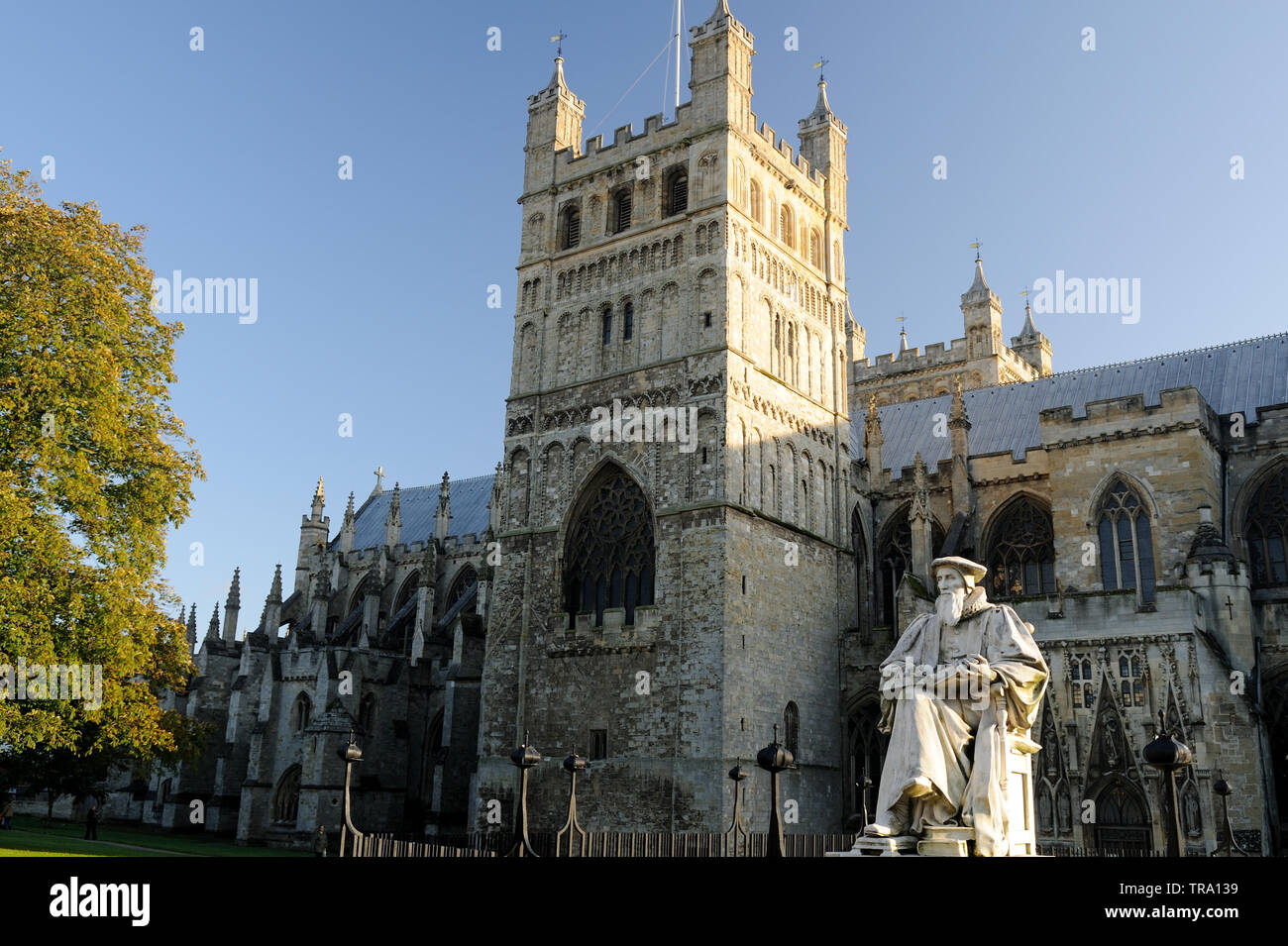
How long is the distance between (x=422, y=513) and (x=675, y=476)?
27.8 meters

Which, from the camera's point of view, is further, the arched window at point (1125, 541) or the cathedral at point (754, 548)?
the arched window at point (1125, 541)

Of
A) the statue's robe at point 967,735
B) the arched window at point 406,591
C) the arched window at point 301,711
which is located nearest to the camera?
the statue's robe at point 967,735

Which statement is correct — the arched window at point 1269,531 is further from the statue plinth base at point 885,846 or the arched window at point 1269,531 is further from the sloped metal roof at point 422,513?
the sloped metal roof at point 422,513

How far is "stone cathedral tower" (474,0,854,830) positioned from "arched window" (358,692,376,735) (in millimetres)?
8120

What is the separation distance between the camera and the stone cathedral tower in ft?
86.7

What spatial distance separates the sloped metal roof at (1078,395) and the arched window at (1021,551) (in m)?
2.48

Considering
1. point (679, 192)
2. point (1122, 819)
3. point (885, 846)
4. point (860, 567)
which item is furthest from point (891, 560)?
point (885, 846)

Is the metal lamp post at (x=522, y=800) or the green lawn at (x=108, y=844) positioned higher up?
the metal lamp post at (x=522, y=800)

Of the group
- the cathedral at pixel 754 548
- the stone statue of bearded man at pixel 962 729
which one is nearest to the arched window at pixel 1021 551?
the cathedral at pixel 754 548

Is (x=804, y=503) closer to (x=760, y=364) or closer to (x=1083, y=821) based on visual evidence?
(x=760, y=364)

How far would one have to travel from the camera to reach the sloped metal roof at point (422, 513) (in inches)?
1950

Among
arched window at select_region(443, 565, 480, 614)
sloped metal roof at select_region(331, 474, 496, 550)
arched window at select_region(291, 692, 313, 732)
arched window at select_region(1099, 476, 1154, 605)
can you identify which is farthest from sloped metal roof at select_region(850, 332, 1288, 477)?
arched window at select_region(291, 692, 313, 732)

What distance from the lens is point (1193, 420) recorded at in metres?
26.5

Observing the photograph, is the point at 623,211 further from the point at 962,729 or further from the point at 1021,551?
the point at 962,729
